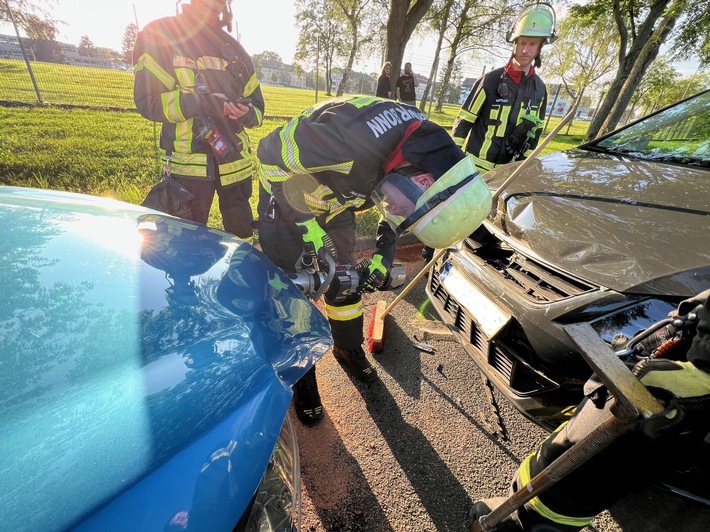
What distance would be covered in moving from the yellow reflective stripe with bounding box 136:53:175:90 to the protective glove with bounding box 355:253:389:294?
184 cm

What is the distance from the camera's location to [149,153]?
6.02m

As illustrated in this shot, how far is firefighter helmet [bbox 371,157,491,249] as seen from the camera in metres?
1.34

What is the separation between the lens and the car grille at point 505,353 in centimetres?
164

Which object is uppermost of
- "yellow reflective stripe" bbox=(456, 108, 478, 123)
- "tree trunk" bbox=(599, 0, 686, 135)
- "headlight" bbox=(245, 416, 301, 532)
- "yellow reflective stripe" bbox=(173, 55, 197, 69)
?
"tree trunk" bbox=(599, 0, 686, 135)

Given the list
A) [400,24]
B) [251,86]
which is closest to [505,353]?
[251,86]

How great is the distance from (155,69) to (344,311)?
198cm

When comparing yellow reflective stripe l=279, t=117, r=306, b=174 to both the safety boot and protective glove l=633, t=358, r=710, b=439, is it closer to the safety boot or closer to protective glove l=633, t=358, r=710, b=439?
the safety boot

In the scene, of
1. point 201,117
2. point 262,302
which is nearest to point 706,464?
point 262,302

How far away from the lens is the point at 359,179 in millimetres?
1682

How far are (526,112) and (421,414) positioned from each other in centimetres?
294

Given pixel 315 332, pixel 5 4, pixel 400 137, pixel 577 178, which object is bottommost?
pixel 315 332

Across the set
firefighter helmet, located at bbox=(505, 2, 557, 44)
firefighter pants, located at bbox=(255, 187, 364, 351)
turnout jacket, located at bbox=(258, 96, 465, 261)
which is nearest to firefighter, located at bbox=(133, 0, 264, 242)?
firefighter pants, located at bbox=(255, 187, 364, 351)

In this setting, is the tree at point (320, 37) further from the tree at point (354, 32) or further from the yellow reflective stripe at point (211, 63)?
the yellow reflective stripe at point (211, 63)

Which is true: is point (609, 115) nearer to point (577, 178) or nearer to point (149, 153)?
point (577, 178)
